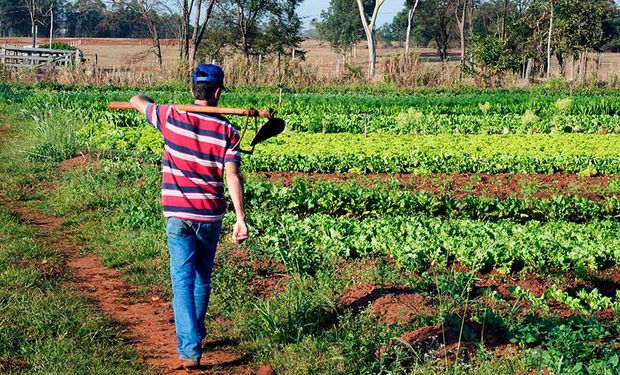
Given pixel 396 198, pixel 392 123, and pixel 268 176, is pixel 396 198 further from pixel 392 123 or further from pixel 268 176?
pixel 392 123

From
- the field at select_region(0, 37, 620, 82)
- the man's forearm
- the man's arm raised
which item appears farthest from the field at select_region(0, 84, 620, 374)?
the field at select_region(0, 37, 620, 82)

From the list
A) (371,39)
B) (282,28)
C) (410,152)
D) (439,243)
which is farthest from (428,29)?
(439,243)

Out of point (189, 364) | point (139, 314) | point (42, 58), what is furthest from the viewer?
point (42, 58)

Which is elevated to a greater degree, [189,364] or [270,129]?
[270,129]

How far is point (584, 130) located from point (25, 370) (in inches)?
769

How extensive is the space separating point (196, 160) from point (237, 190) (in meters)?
0.34

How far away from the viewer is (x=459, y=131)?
2236 cm

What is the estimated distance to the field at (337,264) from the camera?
247 inches

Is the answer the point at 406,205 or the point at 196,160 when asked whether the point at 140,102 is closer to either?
the point at 196,160

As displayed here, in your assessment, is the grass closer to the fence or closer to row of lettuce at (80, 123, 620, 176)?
row of lettuce at (80, 123, 620, 176)

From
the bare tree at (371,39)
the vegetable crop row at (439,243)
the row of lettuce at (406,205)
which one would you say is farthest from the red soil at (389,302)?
the bare tree at (371,39)

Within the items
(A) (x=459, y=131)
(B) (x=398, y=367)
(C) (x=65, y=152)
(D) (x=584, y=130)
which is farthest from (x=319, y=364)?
(D) (x=584, y=130)

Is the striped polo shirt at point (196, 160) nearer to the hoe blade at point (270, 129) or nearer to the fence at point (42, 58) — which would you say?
the hoe blade at point (270, 129)

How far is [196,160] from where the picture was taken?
6180 mm
